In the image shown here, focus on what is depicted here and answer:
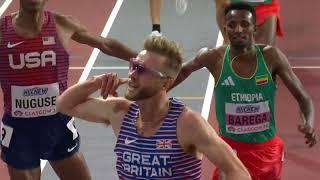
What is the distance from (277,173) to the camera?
5.95m

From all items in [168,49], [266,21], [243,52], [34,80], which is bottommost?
[266,21]

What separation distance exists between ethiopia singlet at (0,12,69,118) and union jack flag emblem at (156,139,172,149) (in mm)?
1824

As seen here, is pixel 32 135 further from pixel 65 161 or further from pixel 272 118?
pixel 272 118

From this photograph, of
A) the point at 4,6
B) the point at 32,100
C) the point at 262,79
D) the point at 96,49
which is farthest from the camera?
the point at 4,6

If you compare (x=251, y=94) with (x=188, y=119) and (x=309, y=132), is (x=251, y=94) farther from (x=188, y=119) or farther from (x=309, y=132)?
(x=188, y=119)

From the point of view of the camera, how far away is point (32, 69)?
19.4ft

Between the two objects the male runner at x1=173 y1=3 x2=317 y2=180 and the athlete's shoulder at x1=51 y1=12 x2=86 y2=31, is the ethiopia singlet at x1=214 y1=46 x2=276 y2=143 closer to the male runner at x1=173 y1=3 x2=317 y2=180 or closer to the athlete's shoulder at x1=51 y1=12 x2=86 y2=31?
the male runner at x1=173 y1=3 x2=317 y2=180

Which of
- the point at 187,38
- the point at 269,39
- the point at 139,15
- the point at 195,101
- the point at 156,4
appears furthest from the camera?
the point at 139,15

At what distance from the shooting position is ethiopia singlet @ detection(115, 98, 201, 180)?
4324 millimetres

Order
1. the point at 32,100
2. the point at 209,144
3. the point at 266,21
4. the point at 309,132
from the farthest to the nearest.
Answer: the point at 266,21 → the point at 32,100 → the point at 309,132 → the point at 209,144

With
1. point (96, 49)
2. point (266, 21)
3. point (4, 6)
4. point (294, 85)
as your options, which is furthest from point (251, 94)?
point (4, 6)

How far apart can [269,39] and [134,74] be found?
11.4ft

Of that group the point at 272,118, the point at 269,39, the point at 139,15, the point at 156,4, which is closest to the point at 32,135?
the point at 272,118

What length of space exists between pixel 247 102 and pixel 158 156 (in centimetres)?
168
